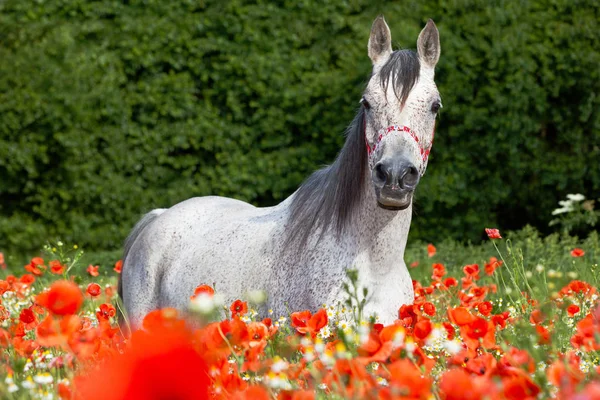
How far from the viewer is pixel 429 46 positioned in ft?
12.9

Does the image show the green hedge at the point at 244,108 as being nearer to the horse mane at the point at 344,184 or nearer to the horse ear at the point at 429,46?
the horse mane at the point at 344,184

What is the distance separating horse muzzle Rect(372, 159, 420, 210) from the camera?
3355 millimetres

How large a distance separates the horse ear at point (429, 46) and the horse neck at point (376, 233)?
2.10 feet

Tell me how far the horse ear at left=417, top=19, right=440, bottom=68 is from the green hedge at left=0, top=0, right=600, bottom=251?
5.74m

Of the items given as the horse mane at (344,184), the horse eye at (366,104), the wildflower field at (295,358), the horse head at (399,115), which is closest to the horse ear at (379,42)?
the horse head at (399,115)

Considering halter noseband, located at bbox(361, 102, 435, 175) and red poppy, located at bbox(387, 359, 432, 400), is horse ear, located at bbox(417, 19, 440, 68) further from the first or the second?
red poppy, located at bbox(387, 359, 432, 400)

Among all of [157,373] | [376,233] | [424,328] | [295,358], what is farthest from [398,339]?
[376,233]

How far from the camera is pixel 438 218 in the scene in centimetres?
998

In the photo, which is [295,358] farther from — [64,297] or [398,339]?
[64,297]

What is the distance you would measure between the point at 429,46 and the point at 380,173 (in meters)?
0.82

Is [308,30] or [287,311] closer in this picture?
[287,311]

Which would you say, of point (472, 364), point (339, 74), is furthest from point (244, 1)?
point (472, 364)

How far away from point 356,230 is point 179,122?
642 cm

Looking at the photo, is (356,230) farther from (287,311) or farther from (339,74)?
(339,74)
